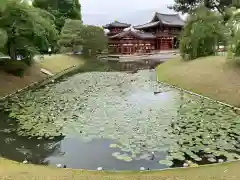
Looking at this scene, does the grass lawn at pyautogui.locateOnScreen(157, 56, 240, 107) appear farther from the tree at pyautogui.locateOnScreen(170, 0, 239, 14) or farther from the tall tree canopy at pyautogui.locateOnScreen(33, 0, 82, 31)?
the tall tree canopy at pyautogui.locateOnScreen(33, 0, 82, 31)

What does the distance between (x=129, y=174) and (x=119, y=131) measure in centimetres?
431

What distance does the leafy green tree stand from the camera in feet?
94.7

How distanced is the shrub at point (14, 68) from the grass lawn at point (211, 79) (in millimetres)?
12123

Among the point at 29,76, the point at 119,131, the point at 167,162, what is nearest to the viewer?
the point at 167,162

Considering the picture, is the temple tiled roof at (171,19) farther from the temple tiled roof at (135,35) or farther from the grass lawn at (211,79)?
the grass lawn at (211,79)

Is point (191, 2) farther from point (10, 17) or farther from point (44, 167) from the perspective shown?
point (44, 167)

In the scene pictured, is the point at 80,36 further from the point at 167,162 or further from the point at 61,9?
the point at 167,162

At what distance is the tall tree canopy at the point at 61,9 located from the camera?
60250 millimetres

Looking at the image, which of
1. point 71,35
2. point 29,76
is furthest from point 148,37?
point 29,76

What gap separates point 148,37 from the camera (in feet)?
211

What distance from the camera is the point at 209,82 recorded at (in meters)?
20.8

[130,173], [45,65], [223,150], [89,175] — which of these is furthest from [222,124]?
[45,65]

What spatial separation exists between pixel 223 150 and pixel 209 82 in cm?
1105

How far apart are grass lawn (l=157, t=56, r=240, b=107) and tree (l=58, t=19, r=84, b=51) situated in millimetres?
27931
